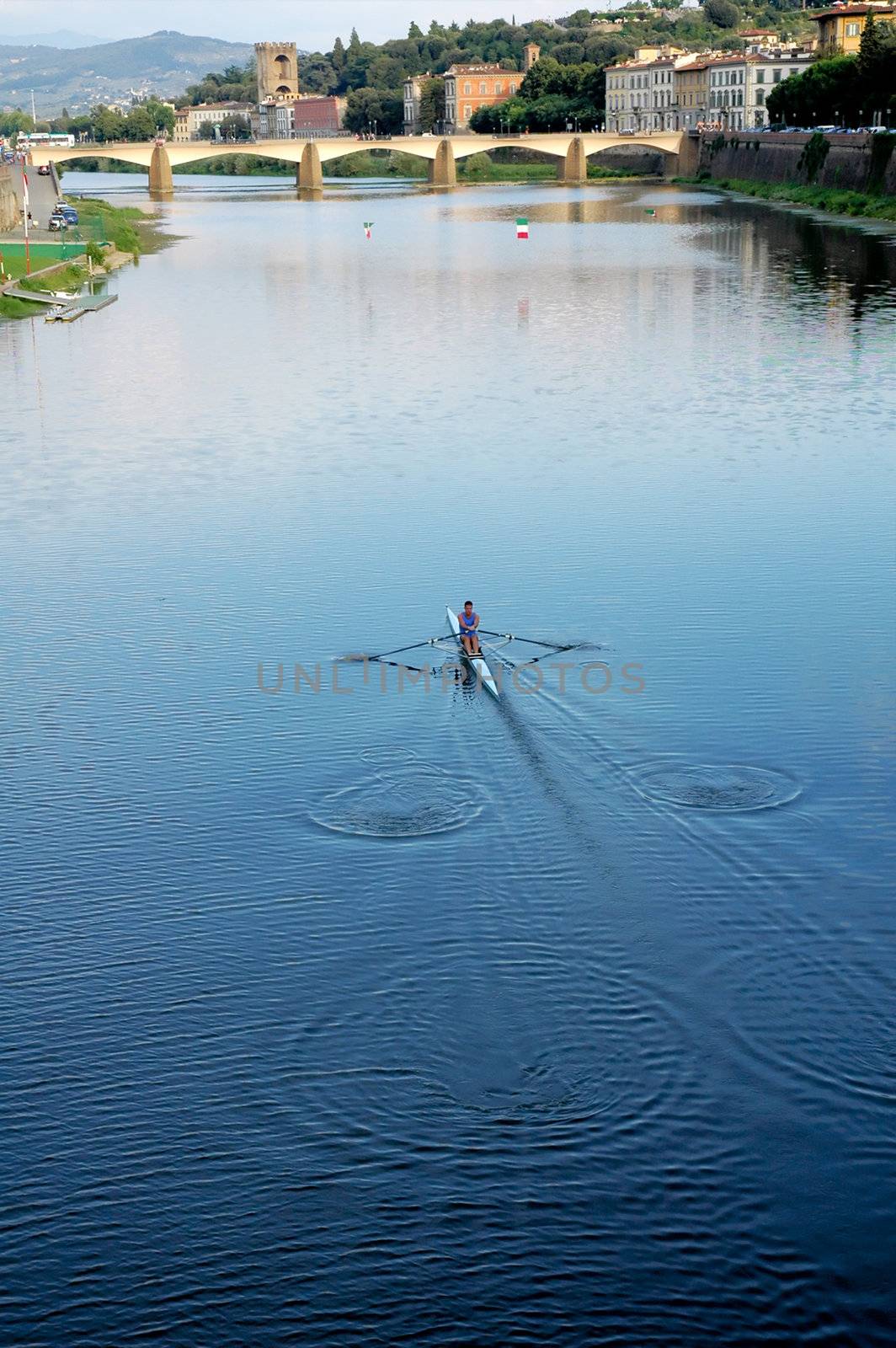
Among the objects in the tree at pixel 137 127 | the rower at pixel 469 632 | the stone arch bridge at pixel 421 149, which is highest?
the tree at pixel 137 127

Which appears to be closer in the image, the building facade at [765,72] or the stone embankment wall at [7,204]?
the stone embankment wall at [7,204]

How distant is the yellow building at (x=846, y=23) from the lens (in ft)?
343

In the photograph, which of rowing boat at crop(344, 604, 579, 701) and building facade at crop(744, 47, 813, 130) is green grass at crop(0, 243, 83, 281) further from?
building facade at crop(744, 47, 813, 130)

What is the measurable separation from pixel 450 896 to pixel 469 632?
487 centimetres

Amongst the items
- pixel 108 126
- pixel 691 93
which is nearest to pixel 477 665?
pixel 691 93

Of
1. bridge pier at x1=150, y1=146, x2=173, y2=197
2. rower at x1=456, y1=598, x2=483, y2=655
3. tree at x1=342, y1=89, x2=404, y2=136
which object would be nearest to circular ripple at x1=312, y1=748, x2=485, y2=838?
rower at x1=456, y1=598, x2=483, y2=655

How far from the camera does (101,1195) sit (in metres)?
8.96

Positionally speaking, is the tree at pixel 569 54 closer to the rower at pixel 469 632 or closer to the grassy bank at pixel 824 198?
the grassy bank at pixel 824 198

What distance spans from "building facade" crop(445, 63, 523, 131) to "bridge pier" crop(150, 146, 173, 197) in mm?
54199

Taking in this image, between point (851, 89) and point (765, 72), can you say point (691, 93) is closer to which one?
point (765, 72)

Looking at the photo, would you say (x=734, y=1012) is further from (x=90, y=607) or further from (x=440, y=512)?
(x=440, y=512)

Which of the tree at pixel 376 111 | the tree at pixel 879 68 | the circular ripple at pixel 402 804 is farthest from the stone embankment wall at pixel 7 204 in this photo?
the tree at pixel 376 111

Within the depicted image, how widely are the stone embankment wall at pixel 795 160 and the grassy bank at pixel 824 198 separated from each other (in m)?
0.47

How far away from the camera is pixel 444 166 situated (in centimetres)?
12231
